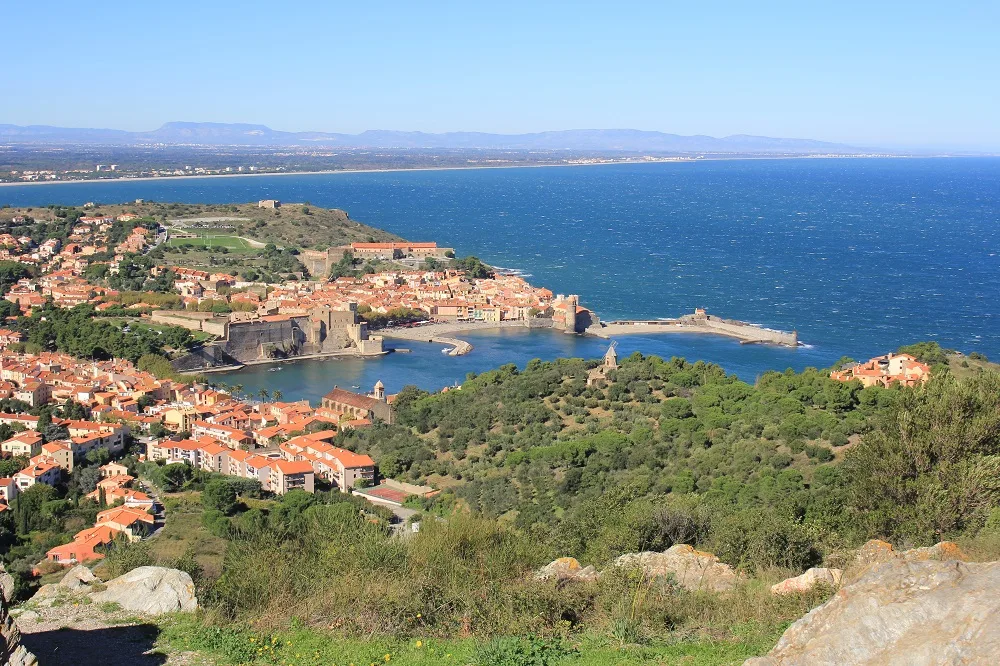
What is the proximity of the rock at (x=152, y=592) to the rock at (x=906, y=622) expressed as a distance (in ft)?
14.8

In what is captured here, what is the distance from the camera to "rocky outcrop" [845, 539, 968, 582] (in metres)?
6.69

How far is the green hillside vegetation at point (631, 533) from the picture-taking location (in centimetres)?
645

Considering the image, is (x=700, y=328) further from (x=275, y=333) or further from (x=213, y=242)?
(x=213, y=242)

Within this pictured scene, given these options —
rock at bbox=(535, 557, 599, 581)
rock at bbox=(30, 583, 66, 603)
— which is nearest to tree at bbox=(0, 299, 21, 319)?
rock at bbox=(30, 583, 66, 603)

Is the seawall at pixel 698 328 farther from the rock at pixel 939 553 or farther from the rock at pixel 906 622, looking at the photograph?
the rock at pixel 906 622

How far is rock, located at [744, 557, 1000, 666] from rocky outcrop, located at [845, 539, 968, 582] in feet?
5.34

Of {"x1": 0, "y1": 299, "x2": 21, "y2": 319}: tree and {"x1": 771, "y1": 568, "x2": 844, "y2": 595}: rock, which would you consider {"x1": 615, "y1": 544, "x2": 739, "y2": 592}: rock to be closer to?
{"x1": 771, "y1": 568, "x2": 844, "y2": 595}: rock

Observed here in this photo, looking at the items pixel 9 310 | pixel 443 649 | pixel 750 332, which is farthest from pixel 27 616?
pixel 9 310

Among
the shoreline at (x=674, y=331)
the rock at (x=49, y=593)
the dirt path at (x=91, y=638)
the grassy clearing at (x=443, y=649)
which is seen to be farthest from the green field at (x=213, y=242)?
the grassy clearing at (x=443, y=649)

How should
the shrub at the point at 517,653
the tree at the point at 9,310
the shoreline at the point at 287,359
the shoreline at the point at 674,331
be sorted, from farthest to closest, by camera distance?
the tree at the point at 9,310 < the shoreline at the point at 674,331 < the shoreline at the point at 287,359 < the shrub at the point at 517,653

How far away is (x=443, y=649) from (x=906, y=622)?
2.81 meters

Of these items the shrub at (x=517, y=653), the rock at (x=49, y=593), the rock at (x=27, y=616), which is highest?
the shrub at (x=517, y=653)

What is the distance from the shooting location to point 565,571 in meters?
7.79

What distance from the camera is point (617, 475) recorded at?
15047 millimetres
